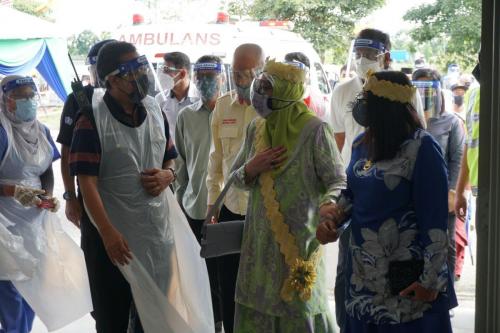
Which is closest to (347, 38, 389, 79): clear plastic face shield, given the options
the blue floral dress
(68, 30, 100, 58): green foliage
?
the blue floral dress

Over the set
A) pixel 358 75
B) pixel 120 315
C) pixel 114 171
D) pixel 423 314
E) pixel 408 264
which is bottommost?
pixel 120 315

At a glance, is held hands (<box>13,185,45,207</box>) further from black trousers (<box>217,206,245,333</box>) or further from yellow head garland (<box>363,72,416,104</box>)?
yellow head garland (<box>363,72,416,104</box>)

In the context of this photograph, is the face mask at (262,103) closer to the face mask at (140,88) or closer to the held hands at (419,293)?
the face mask at (140,88)

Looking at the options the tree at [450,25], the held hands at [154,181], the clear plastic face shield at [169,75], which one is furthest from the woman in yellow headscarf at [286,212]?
the tree at [450,25]

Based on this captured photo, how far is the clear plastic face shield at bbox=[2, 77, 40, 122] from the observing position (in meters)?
4.75

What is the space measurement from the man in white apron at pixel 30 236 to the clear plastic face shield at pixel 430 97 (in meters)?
2.36

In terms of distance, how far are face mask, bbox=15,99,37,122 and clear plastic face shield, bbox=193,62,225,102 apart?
3.52 feet

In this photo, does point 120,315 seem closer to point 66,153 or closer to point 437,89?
point 66,153

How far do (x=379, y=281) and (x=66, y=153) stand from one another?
2.32 meters

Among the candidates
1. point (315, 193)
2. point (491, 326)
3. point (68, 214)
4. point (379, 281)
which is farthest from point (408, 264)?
point (68, 214)

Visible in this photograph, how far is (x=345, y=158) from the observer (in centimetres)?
452

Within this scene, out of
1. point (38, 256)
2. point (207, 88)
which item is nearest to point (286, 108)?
point (207, 88)

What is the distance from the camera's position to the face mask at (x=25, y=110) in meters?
4.75

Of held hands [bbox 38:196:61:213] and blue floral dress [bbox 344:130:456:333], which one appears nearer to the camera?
blue floral dress [bbox 344:130:456:333]
